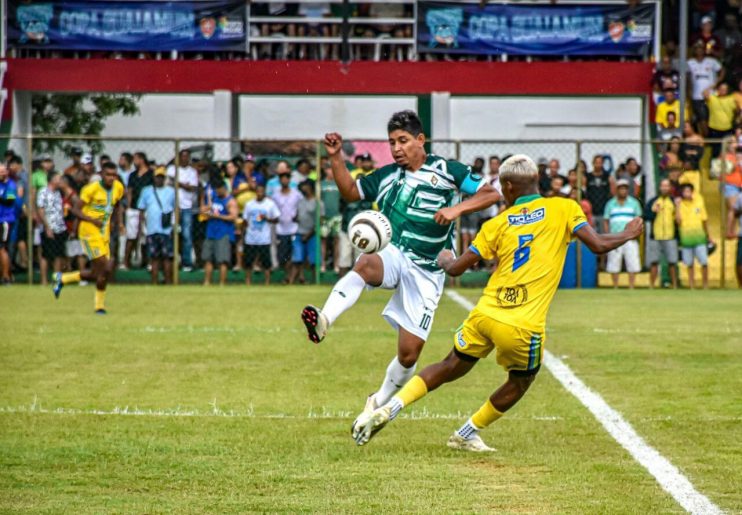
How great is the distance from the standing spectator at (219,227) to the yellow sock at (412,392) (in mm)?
17649

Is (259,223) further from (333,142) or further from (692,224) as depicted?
(333,142)

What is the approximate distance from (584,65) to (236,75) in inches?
299

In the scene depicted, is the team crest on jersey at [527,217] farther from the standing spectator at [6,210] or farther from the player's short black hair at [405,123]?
the standing spectator at [6,210]

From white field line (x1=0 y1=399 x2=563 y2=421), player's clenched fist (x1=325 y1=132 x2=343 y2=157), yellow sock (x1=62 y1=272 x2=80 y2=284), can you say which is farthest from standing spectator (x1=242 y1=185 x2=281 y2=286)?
player's clenched fist (x1=325 y1=132 x2=343 y2=157)

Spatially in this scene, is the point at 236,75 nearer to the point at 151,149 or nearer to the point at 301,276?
the point at 151,149

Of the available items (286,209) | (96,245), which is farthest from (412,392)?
(286,209)

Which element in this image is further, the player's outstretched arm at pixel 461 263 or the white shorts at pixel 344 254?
the white shorts at pixel 344 254

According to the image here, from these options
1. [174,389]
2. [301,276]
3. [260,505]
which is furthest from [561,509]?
[301,276]

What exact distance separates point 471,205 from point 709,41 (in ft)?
77.2

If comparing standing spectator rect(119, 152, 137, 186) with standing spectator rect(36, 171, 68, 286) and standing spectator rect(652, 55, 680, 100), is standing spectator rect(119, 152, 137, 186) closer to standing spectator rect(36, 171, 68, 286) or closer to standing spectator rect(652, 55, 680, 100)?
standing spectator rect(36, 171, 68, 286)

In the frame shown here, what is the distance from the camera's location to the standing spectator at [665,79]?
29266mm

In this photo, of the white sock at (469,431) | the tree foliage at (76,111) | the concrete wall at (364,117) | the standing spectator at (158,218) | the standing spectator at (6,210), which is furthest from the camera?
the tree foliage at (76,111)

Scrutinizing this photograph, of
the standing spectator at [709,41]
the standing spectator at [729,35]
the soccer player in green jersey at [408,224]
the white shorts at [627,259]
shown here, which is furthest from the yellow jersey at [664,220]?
the soccer player in green jersey at [408,224]

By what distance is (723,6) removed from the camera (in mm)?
33469
